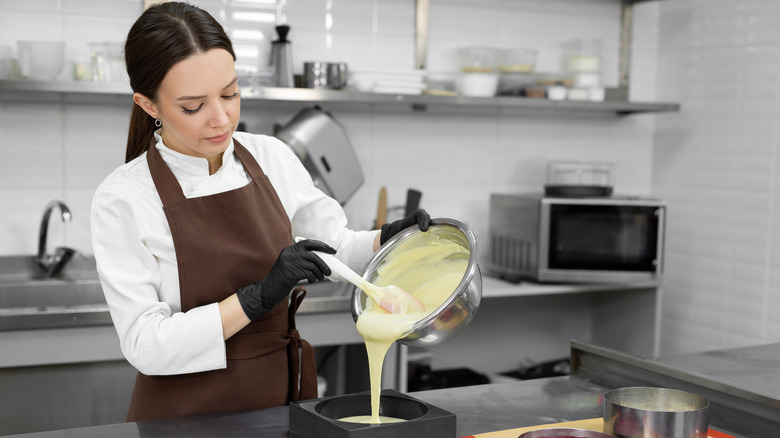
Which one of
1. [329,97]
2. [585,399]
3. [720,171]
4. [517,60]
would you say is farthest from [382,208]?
[585,399]

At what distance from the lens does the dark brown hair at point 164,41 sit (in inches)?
58.8

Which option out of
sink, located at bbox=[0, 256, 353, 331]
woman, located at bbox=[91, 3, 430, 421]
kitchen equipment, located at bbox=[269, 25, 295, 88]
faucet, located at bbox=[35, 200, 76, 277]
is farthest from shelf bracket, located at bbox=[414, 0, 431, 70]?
woman, located at bbox=[91, 3, 430, 421]

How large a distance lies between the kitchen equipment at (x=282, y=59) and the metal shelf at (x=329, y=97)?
0.10 meters

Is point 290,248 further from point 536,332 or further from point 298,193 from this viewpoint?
point 536,332

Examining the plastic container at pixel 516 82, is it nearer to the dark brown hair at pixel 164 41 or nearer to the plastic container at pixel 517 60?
the plastic container at pixel 517 60

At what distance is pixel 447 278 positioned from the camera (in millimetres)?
1582

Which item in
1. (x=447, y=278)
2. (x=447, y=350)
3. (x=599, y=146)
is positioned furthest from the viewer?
(x=599, y=146)

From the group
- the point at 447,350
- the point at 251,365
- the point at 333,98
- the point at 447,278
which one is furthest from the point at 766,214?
the point at 251,365

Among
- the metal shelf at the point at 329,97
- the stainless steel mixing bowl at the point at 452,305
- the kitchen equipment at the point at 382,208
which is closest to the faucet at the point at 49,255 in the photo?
the metal shelf at the point at 329,97

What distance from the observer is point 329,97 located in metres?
3.10

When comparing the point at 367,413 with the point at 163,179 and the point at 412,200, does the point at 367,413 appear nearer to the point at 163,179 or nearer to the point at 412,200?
the point at 163,179

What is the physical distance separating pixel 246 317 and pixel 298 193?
39 centimetres

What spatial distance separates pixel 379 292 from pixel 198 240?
1.28ft

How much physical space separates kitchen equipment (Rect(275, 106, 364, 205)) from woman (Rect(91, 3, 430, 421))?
1.33 metres
